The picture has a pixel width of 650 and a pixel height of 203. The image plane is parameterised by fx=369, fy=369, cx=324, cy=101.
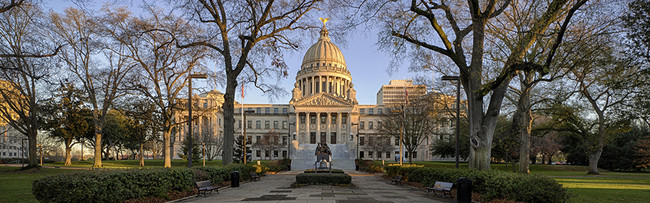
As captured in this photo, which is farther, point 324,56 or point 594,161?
point 324,56

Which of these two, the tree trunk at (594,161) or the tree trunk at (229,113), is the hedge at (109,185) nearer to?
the tree trunk at (229,113)

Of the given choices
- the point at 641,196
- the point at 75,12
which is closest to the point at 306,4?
the point at 641,196

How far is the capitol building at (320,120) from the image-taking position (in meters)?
77.0

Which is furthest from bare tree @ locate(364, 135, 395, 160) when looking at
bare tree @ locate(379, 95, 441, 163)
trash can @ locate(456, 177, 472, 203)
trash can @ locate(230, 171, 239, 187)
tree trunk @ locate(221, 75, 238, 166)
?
trash can @ locate(456, 177, 472, 203)

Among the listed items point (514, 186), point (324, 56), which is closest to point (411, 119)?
point (514, 186)

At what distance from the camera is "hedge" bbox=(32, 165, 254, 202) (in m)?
9.75

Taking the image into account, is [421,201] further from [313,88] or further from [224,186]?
[313,88]

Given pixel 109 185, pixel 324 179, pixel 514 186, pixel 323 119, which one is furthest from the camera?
pixel 323 119

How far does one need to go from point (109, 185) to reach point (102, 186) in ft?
0.91

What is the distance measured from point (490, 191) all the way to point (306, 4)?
13724 millimetres

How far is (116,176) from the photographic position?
430 inches

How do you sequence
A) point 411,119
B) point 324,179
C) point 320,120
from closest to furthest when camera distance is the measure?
point 324,179
point 411,119
point 320,120

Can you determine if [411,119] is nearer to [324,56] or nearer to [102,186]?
[102,186]

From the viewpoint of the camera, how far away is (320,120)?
86438 mm
